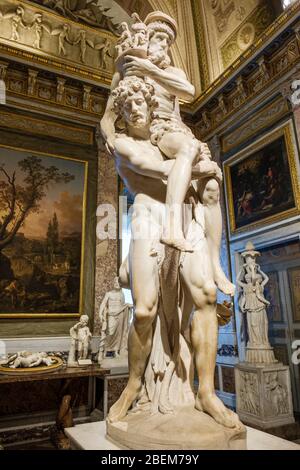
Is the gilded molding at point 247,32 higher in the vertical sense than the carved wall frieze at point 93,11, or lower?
lower

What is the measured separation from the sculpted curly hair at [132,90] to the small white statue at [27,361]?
4863 millimetres

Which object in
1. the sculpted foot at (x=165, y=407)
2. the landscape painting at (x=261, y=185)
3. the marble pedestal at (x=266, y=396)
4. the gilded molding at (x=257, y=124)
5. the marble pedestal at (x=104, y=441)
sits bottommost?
the marble pedestal at (x=266, y=396)

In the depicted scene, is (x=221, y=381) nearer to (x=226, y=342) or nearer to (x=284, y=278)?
(x=226, y=342)

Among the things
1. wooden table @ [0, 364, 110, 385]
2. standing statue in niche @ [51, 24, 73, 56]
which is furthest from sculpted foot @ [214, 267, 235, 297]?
standing statue in niche @ [51, 24, 73, 56]

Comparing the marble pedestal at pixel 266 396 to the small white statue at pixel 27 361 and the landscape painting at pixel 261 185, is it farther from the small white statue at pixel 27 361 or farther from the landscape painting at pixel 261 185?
the small white statue at pixel 27 361

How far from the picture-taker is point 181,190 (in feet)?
6.70

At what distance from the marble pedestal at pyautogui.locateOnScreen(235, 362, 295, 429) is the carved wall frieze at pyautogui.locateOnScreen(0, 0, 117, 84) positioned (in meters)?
7.99

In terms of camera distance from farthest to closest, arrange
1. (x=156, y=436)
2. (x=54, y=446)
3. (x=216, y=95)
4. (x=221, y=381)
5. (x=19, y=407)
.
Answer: (x=216, y=95)
(x=221, y=381)
(x=19, y=407)
(x=54, y=446)
(x=156, y=436)

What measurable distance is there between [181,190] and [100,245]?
21.0 ft

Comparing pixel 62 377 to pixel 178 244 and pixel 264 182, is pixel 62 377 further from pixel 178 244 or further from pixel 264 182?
pixel 264 182

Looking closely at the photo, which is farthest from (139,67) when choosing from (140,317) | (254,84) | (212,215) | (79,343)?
(254,84)

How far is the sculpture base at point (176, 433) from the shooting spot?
1.60m

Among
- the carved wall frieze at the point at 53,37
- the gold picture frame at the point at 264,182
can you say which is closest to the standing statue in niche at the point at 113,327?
the gold picture frame at the point at 264,182
